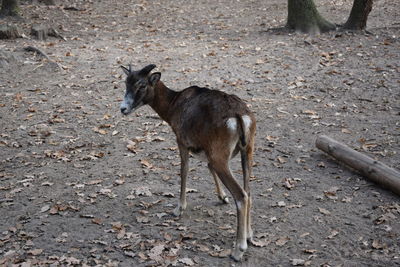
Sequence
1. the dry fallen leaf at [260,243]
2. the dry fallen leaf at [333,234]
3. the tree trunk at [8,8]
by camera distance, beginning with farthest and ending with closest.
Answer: the tree trunk at [8,8], the dry fallen leaf at [333,234], the dry fallen leaf at [260,243]

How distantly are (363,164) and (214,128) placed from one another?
2.91 meters

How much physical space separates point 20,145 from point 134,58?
5051 millimetres

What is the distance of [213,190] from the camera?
7.13 metres

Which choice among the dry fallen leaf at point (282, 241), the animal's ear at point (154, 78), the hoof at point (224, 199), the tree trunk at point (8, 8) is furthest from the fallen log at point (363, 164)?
the tree trunk at point (8, 8)

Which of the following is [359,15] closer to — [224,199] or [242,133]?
[224,199]

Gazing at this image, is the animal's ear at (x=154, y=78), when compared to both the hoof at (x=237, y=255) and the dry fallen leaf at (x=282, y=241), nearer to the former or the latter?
the hoof at (x=237, y=255)

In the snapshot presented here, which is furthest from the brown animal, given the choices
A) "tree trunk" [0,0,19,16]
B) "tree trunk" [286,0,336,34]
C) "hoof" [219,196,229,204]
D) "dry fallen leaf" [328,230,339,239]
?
"tree trunk" [0,0,19,16]

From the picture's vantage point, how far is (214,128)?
5.50 metres

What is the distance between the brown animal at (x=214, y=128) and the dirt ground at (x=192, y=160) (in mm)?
535

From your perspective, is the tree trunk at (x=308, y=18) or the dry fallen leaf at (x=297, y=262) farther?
the tree trunk at (x=308, y=18)

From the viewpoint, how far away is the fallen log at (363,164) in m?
6.77

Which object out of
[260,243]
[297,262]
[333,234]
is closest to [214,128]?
[260,243]

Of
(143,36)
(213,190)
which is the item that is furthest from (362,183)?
(143,36)

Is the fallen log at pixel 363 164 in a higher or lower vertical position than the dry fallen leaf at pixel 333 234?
higher
